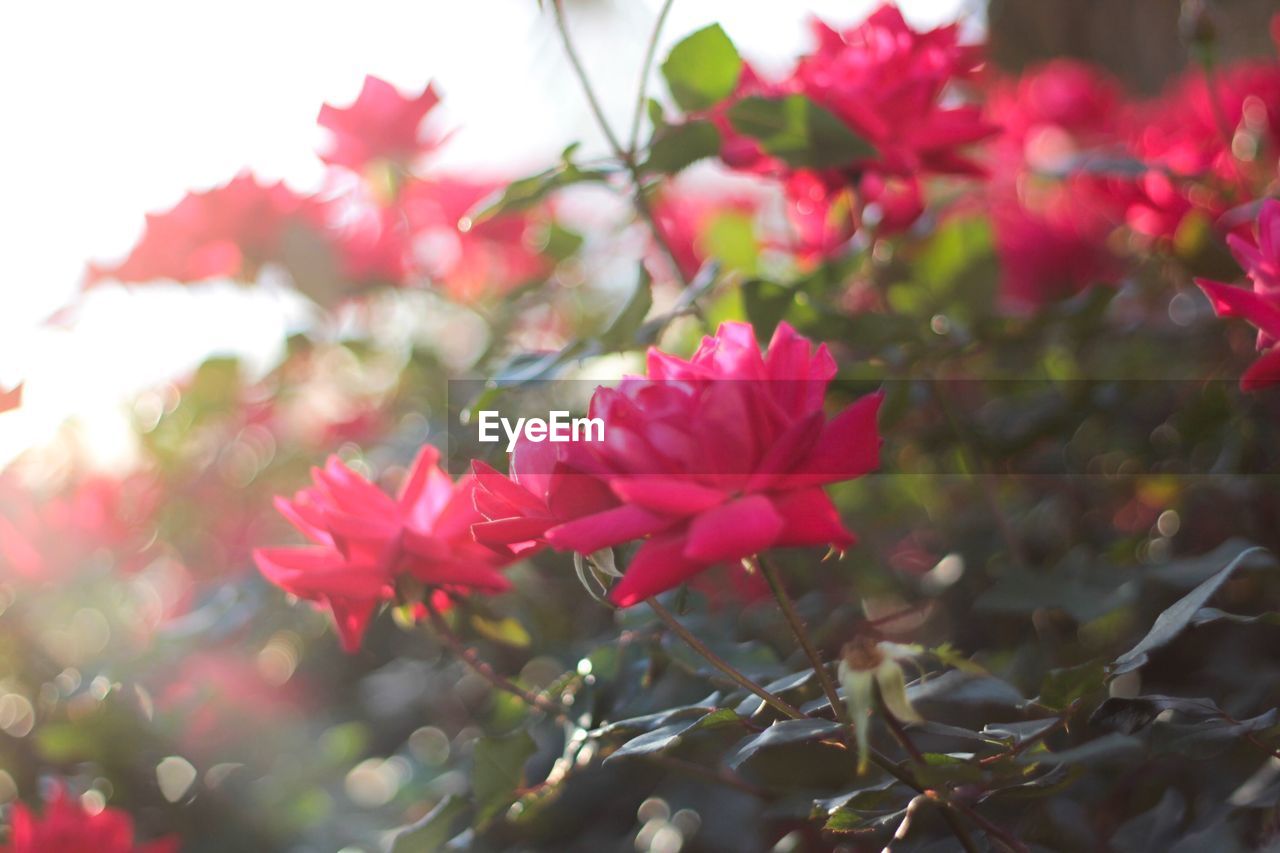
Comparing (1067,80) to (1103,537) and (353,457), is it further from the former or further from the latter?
(353,457)

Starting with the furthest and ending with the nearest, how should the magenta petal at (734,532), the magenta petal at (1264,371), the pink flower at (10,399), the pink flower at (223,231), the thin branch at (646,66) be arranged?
1. the pink flower at (223,231)
2. the pink flower at (10,399)
3. the thin branch at (646,66)
4. the magenta petal at (1264,371)
5. the magenta petal at (734,532)

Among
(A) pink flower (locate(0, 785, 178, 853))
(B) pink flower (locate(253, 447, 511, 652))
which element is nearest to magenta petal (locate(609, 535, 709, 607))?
(B) pink flower (locate(253, 447, 511, 652))

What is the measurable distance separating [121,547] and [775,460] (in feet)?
3.05

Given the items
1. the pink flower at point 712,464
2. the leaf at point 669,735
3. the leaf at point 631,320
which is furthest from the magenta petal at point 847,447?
the leaf at point 631,320

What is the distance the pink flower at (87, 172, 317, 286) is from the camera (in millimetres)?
1022

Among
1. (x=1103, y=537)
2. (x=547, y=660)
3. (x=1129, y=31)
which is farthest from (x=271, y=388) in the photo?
(x=1129, y=31)

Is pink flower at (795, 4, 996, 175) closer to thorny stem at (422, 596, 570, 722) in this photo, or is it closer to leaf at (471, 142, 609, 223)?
leaf at (471, 142, 609, 223)

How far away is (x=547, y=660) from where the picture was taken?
747 mm

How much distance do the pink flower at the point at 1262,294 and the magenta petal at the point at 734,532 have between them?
0.26 meters

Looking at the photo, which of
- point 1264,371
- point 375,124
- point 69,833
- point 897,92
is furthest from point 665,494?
point 375,124

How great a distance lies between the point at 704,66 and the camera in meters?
0.62

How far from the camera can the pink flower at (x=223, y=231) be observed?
1022 millimetres

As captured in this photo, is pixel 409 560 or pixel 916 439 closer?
pixel 409 560

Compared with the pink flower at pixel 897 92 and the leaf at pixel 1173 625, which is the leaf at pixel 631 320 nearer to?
the pink flower at pixel 897 92
